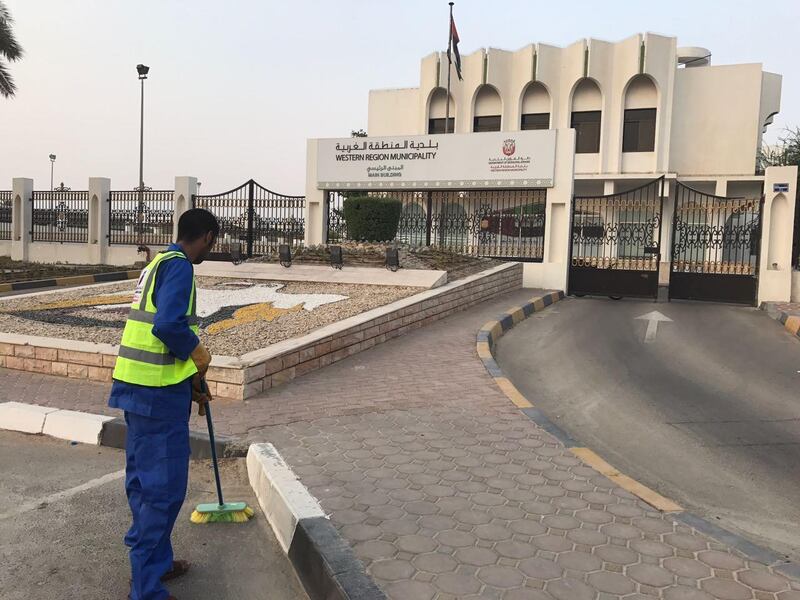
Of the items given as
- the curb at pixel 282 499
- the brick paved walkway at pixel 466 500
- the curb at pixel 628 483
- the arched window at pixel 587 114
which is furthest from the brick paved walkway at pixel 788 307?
the arched window at pixel 587 114

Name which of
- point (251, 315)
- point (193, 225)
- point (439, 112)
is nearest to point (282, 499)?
point (193, 225)

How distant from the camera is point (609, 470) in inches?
177

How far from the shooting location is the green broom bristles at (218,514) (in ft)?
12.8

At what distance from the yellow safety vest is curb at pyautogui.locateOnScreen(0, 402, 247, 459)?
203 cm

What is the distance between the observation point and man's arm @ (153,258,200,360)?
302 centimetres

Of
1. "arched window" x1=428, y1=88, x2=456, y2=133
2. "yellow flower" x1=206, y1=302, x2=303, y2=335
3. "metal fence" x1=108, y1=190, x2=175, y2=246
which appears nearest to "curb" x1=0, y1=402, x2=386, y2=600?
"yellow flower" x1=206, y1=302, x2=303, y2=335

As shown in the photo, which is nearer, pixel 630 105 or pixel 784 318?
pixel 784 318

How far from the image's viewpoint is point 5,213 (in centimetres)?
2330

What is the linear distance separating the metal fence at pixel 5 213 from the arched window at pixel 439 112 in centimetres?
1927

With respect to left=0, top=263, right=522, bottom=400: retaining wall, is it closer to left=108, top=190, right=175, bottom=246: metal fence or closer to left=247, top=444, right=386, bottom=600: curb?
left=247, top=444, right=386, bottom=600: curb

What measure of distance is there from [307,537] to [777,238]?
13.6 m

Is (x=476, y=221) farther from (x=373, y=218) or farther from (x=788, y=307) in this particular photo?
(x=788, y=307)

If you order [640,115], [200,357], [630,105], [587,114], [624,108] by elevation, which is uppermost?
[630,105]

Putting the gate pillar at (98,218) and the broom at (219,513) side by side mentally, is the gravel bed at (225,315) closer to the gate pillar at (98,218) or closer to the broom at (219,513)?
the broom at (219,513)
